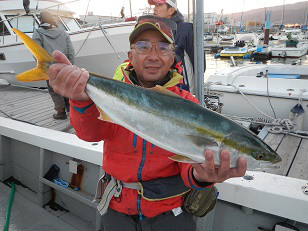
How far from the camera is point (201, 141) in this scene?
1.50 meters

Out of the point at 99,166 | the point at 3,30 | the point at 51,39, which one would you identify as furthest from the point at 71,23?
the point at 99,166

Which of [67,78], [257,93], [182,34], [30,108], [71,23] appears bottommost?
[30,108]

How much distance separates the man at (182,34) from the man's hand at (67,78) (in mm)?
2353

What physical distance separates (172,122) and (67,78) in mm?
702

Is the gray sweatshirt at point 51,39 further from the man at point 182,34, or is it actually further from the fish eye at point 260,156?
the fish eye at point 260,156

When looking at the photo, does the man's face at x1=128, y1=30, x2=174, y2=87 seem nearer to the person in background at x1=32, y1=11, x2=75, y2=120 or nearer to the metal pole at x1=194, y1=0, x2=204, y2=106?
the metal pole at x1=194, y1=0, x2=204, y2=106

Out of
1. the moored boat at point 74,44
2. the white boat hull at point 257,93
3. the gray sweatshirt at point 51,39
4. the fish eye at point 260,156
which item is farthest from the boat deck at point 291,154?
the moored boat at point 74,44

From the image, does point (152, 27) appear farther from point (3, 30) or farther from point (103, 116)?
point (3, 30)

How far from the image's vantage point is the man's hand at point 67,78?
1.52 meters

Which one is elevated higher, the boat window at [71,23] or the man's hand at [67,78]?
the boat window at [71,23]

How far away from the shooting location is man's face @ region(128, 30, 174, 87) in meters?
1.97

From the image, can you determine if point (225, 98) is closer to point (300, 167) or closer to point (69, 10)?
point (300, 167)

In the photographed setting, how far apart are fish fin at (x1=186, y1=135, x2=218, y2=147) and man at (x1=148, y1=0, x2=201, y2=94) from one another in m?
2.27

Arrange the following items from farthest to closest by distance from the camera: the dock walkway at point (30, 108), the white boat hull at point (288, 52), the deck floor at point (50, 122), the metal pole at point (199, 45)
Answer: the white boat hull at point (288, 52) → the dock walkway at point (30, 108) → the deck floor at point (50, 122) → the metal pole at point (199, 45)
